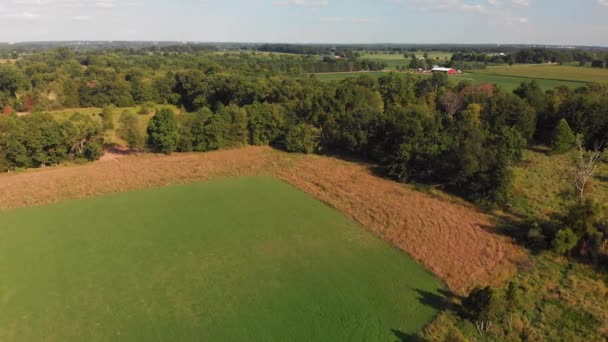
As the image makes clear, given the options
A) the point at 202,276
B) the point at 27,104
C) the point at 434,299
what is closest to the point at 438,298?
the point at 434,299

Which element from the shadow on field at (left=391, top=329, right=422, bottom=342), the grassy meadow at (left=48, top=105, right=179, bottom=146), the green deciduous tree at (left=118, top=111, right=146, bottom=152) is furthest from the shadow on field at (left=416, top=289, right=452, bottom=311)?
the grassy meadow at (left=48, top=105, right=179, bottom=146)

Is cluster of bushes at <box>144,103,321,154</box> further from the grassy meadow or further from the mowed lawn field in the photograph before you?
the mowed lawn field

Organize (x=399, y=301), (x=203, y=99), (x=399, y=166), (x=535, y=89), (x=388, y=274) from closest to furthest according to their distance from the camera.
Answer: (x=399, y=301) → (x=388, y=274) → (x=399, y=166) → (x=535, y=89) → (x=203, y=99)

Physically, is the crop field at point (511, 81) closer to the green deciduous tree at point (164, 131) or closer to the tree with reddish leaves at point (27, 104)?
the green deciduous tree at point (164, 131)

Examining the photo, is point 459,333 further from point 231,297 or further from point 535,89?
point 535,89

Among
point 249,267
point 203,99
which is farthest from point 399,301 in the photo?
point 203,99

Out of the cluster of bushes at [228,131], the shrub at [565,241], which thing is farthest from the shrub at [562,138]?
the cluster of bushes at [228,131]
